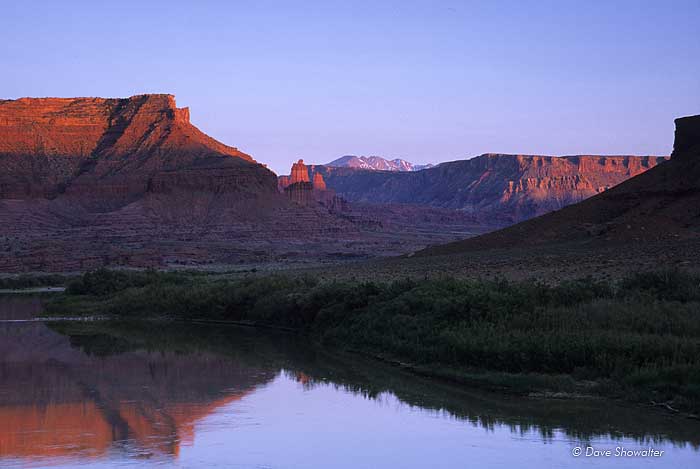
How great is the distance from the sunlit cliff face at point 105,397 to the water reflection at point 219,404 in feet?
0.09

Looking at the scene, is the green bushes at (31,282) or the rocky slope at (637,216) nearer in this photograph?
the rocky slope at (637,216)

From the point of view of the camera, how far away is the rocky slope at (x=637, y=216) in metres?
39.3

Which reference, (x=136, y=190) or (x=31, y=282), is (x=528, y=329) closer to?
(x=31, y=282)

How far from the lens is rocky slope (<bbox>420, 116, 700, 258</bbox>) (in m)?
39.3

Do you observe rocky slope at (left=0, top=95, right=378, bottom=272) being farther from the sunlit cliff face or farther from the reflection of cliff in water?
the sunlit cliff face

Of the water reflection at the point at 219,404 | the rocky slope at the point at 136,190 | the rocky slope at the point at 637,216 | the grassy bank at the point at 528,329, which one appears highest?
the rocky slope at the point at 136,190

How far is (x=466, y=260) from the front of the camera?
42.2 meters

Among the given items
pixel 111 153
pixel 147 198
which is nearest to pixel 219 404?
pixel 147 198

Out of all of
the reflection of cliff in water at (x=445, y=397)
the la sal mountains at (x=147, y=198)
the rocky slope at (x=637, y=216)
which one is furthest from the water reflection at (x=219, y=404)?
the la sal mountains at (x=147, y=198)

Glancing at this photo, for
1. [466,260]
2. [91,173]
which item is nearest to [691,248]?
[466,260]

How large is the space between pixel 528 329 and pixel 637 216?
23.1m

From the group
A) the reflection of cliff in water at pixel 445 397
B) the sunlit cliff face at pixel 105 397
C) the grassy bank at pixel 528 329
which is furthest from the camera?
the grassy bank at pixel 528 329

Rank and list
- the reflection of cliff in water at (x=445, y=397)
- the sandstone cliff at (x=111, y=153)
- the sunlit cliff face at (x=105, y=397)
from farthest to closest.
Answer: the sandstone cliff at (x=111, y=153) < the reflection of cliff in water at (x=445, y=397) < the sunlit cliff face at (x=105, y=397)

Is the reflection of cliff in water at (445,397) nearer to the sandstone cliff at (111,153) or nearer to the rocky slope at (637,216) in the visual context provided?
the rocky slope at (637,216)
